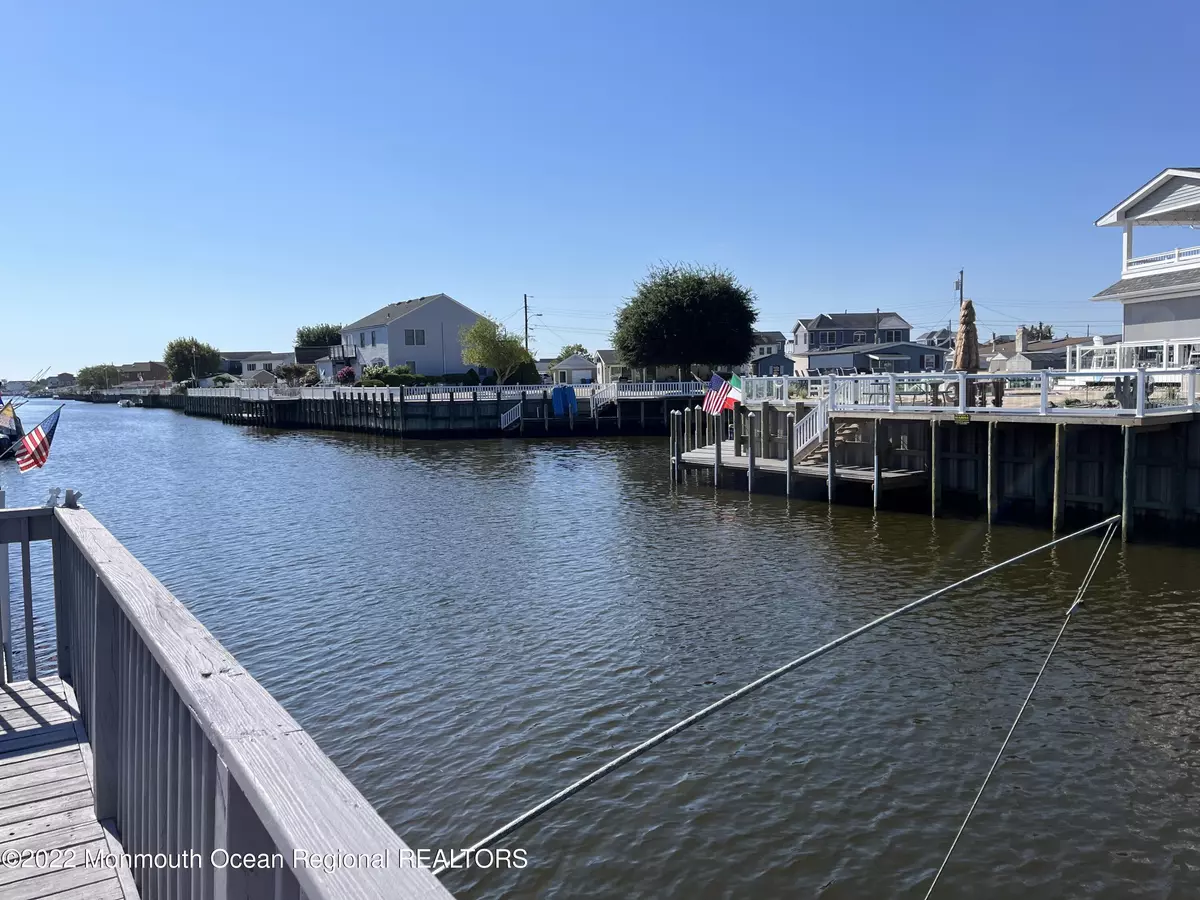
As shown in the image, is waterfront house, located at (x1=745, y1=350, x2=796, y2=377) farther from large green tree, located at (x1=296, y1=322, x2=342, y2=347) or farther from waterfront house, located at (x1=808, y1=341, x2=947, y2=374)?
large green tree, located at (x1=296, y1=322, x2=342, y2=347)

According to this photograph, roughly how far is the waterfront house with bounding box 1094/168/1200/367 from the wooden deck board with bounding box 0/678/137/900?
27.4m

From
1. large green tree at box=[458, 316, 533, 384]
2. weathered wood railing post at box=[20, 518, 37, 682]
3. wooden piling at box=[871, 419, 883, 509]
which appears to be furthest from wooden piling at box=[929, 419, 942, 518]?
large green tree at box=[458, 316, 533, 384]

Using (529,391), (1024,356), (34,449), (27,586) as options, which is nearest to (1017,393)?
(1024,356)

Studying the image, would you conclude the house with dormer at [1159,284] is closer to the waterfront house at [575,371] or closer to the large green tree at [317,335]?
the waterfront house at [575,371]

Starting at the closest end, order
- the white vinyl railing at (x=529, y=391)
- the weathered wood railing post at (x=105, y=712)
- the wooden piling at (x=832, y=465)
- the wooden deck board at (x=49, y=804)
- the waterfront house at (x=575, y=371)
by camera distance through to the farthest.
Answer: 1. the wooden deck board at (x=49, y=804)
2. the weathered wood railing post at (x=105, y=712)
3. the wooden piling at (x=832, y=465)
4. the white vinyl railing at (x=529, y=391)
5. the waterfront house at (x=575, y=371)

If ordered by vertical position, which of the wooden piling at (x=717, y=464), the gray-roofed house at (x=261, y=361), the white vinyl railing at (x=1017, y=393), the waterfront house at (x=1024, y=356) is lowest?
the wooden piling at (x=717, y=464)

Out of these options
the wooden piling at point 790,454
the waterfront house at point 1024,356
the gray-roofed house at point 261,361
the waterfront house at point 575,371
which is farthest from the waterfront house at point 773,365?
the gray-roofed house at point 261,361

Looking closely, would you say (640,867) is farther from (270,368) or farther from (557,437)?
(270,368)

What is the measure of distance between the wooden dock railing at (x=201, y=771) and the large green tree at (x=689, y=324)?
6443 cm

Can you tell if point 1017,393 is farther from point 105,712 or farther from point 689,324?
point 689,324

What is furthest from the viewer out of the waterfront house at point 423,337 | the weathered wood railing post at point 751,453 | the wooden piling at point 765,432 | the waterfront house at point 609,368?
the waterfront house at point 609,368

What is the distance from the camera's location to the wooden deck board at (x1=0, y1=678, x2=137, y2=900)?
366cm

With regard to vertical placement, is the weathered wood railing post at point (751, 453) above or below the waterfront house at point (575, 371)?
below

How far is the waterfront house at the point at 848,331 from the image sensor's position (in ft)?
296
